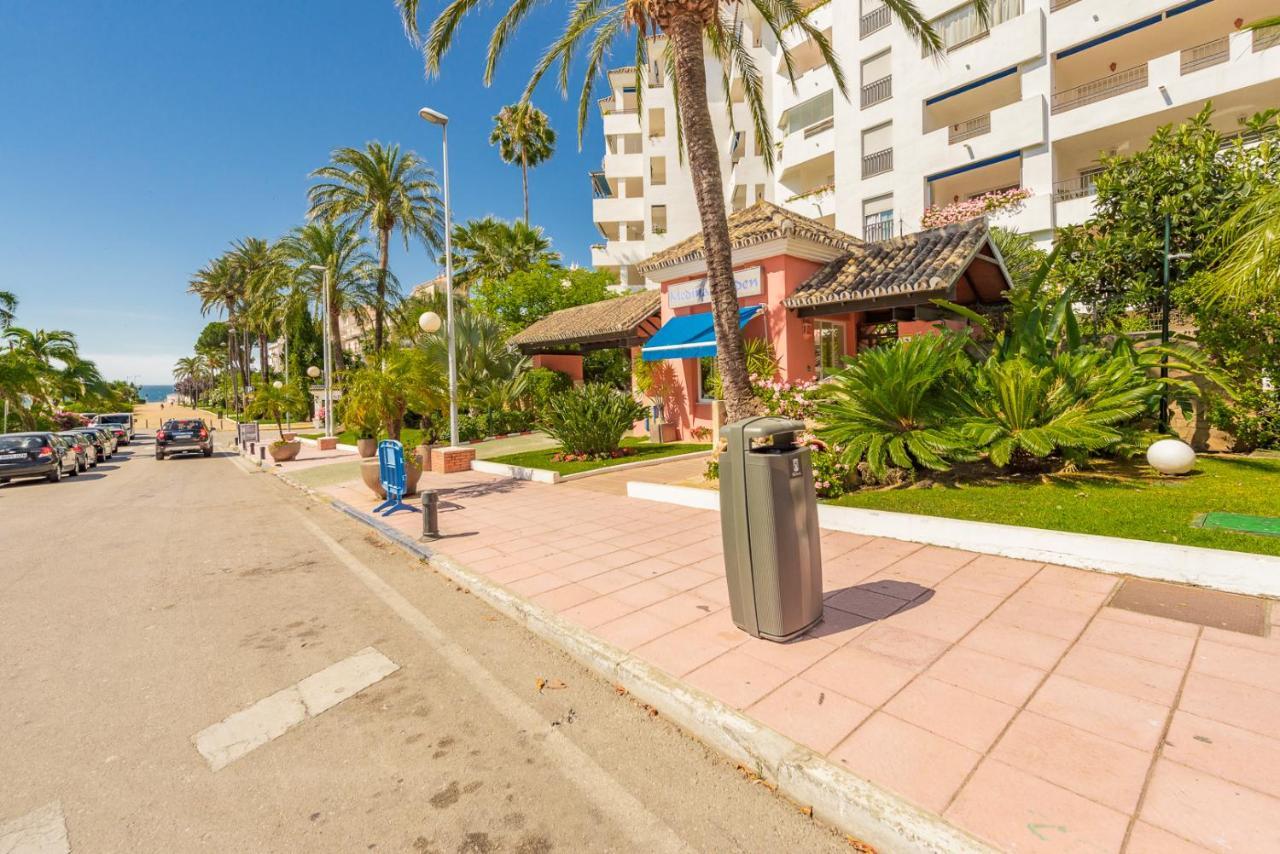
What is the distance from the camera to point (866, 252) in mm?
14023

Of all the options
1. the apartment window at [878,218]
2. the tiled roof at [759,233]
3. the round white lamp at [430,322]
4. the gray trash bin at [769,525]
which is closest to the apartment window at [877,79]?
the apartment window at [878,218]

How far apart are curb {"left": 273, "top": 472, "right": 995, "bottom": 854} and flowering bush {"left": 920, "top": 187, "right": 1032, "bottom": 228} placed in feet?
72.9

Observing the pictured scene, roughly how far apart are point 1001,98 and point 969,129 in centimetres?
187

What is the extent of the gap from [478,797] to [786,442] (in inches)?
106

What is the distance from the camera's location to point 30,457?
16.8m

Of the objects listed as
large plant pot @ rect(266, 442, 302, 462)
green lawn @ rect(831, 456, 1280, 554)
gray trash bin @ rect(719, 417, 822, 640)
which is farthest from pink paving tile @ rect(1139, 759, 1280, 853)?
large plant pot @ rect(266, 442, 302, 462)

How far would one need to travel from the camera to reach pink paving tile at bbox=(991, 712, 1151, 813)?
7.54ft

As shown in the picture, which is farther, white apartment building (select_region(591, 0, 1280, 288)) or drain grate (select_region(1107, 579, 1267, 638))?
white apartment building (select_region(591, 0, 1280, 288))

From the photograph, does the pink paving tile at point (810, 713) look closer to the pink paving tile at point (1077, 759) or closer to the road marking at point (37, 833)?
the pink paving tile at point (1077, 759)

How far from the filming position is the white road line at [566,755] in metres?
2.38

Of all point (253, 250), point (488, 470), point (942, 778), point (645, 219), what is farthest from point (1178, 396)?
point (253, 250)

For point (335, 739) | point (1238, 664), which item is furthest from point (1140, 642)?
point (335, 739)

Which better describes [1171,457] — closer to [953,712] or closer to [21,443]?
[953,712]

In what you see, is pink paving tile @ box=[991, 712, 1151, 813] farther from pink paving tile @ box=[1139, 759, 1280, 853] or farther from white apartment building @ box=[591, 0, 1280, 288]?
white apartment building @ box=[591, 0, 1280, 288]
